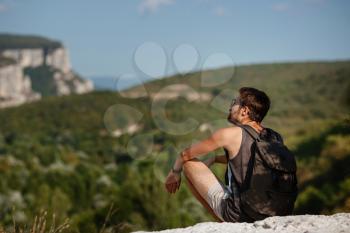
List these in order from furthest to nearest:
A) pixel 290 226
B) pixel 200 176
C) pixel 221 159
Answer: pixel 221 159 < pixel 200 176 < pixel 290 226

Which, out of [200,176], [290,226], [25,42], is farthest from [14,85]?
[290,226]

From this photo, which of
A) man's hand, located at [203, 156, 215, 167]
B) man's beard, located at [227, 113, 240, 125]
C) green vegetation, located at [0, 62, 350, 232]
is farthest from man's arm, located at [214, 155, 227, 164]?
man's beard, located at [227, 113, 240, 125]

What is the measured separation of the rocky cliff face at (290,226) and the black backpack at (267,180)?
11 centimetres

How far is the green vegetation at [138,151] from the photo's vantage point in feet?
44.8

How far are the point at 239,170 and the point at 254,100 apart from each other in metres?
0.46

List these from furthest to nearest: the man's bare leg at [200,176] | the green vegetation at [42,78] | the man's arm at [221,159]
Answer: the green vegetation at [42,78] < the man's arm at [221,159] < the man's bare leg at [200,176]

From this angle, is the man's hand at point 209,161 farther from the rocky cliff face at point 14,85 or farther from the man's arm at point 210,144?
the rocky cliff face at point 14,85

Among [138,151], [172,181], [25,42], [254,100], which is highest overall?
[254,100]

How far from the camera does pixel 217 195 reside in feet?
12.5

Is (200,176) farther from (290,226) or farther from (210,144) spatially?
(290,226)

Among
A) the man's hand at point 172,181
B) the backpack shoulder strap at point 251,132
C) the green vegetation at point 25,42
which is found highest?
the backpack shoulder strap at point 251,132

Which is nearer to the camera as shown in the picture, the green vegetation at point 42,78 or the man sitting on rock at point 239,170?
the man sitting on rock at point 239,170

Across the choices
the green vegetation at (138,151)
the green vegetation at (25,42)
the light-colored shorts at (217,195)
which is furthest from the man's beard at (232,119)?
the green vegetation at (25,42)

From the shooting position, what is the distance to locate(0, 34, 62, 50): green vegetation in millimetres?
175625
